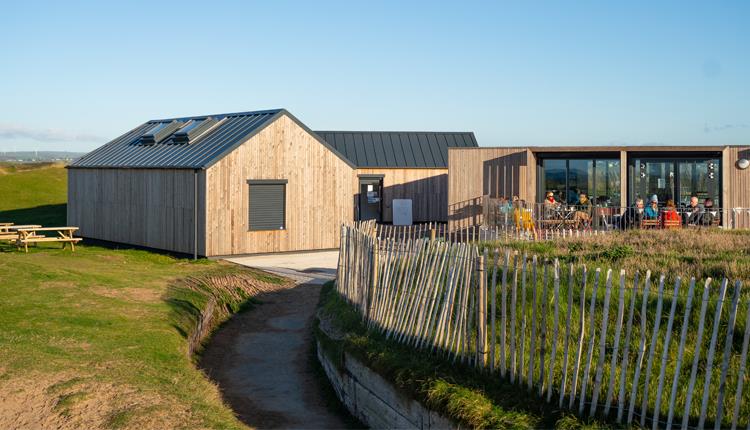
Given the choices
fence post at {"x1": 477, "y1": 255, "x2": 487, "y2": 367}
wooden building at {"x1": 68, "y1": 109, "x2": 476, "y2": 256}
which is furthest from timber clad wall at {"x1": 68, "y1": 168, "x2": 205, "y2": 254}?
fence post at {"x1": 477, "y1": 255, "x2": 487, "y2": 367}

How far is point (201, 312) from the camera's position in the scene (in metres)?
14.9

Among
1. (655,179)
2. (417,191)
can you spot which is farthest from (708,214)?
(417,191)

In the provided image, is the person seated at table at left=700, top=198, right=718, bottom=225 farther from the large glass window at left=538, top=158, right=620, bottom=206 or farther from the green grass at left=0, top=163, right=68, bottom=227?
the green grass at left=0, top=163, right=68, bottom=227

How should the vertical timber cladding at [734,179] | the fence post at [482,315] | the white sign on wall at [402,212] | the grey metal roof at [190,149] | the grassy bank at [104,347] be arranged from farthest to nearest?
the white sign on wall at [402,212]
the grey metal roof at [190,149]
the vertical timber cladding at [734,179]
the fence post at [482,315]
the grassy bank at [104,347]

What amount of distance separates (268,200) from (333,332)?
14.4 m

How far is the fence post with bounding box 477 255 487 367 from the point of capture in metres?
8.59

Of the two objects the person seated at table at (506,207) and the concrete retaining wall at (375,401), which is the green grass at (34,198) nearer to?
the person seated at table at (506,207)

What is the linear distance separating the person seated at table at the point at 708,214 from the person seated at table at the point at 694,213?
0.13 meters

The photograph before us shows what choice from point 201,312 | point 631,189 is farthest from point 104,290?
point 631,189

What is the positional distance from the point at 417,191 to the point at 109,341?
89.1ft

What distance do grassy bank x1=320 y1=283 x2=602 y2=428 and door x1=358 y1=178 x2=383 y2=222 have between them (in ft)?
88.2

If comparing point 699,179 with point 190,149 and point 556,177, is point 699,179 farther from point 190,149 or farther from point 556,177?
point 190,149

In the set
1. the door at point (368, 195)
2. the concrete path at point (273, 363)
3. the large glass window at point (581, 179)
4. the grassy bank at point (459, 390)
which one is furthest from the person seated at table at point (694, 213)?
the door at point (368, 195)

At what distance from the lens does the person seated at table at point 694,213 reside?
22812 mm
